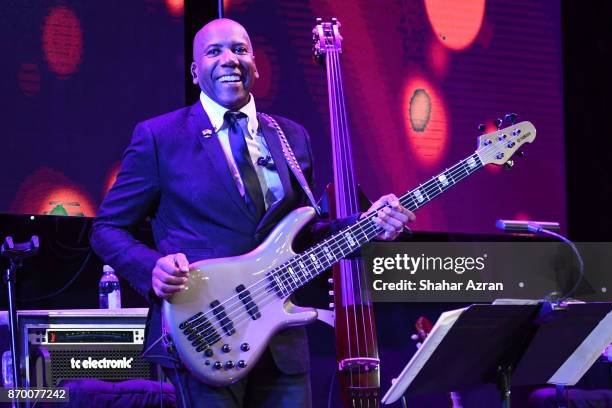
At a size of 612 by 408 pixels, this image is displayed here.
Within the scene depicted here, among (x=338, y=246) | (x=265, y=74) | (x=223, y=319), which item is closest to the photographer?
(x=223, y=319)

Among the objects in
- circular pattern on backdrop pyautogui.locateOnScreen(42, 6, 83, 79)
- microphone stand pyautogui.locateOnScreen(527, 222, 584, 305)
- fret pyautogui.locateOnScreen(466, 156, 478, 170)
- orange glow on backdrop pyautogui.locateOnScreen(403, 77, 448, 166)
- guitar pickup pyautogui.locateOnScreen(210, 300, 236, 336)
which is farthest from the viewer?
orange glow on backdrop pyautogui.locateOnScreen(403, 77, 448, 166)

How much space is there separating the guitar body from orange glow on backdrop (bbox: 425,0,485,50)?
3.60 metres

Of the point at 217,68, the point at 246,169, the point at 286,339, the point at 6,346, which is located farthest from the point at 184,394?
the point at 6,346

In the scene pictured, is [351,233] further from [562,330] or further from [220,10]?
[220,10]

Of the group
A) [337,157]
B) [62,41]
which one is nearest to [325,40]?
[337,157]

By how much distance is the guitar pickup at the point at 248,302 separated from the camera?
3043 mm

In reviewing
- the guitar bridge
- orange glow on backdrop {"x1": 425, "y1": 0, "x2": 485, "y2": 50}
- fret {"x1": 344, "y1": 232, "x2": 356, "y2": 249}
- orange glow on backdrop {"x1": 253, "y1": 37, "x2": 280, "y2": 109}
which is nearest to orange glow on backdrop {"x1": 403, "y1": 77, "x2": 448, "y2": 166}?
orange glow on backdrop {"x1": 425, "y1": 0, "x2": 485, "y2": 50}

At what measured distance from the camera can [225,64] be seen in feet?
10.8

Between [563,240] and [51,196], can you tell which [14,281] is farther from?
[563,240]

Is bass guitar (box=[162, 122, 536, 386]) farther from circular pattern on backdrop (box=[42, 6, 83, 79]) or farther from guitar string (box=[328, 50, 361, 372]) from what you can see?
circular pattern on backdrop (box=[42, 6, 83, 79])

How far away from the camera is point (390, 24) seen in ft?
20.5

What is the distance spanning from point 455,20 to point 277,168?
140 inches

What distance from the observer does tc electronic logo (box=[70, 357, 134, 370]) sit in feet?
15.0

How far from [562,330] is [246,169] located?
121 cm
